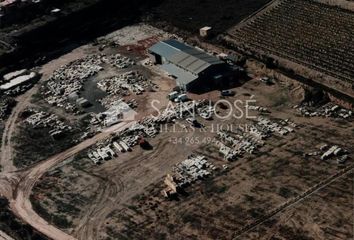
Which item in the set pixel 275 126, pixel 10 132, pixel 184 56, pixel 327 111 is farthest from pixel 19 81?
pixel 327 111

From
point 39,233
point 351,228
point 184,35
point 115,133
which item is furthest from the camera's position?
point 184,35

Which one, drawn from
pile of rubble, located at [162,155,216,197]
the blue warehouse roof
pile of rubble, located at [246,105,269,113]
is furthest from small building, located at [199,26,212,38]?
pile of rubble, located at [162,155,216,197]

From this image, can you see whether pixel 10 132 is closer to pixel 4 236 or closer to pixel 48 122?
pixel 48 122

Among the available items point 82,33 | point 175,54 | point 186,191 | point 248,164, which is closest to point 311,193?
point 248,164

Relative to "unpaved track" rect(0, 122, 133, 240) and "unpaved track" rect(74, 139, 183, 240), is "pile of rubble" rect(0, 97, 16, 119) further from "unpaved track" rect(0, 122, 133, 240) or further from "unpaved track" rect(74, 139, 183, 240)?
"unpaved track" rect(74, 139, 183, 240)

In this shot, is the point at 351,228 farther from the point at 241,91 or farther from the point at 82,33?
the point at 82,33

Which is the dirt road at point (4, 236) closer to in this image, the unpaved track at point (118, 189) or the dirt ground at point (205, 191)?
the dirt ground at point (205, 191)
